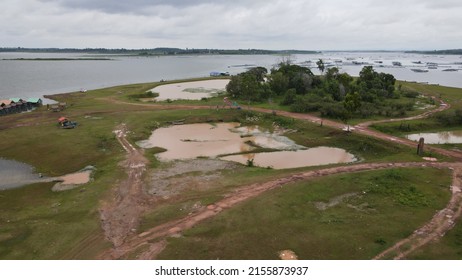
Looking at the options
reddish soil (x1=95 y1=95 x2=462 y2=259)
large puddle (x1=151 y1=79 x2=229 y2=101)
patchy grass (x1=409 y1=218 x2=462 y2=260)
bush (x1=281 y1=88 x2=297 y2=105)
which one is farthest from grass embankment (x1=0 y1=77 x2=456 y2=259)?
large puddle (x1=151 y1=79 x2=229 y2=101)

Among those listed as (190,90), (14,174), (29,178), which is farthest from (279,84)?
(14,174)

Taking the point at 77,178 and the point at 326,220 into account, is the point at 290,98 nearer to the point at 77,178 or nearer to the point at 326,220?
the point at 77,178

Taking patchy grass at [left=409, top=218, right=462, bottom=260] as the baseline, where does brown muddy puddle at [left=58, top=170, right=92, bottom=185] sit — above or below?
below

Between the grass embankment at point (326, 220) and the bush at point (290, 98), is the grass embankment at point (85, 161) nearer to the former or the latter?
the grass embankment at point (326, 220)

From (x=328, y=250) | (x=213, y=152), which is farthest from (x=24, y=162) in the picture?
(x=328, y=250)

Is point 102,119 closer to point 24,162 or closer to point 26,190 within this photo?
point 24,162

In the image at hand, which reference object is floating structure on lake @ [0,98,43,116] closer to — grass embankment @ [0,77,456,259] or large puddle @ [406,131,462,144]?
grass embankment @ [0,77,456,259]
